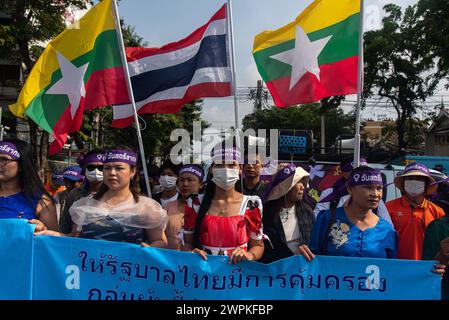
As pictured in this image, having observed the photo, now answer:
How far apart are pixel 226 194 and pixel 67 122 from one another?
269cm

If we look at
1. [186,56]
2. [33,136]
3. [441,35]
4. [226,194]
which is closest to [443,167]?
[441,35]

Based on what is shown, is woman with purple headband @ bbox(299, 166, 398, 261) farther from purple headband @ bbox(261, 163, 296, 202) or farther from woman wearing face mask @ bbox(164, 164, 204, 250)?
woman wearing face mask @ bbox(164, 164, 204, 250)

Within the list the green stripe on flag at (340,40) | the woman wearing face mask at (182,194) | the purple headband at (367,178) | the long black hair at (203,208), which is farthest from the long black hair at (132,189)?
the green stripe on flag at (340,40)

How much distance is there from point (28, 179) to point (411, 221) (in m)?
3.17

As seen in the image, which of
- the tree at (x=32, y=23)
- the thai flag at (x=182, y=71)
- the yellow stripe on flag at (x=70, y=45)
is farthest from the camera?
the tree at (x=32, y=23)

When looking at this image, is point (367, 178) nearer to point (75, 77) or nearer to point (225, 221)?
point (225, 221)

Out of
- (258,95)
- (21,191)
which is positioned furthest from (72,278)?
(258,95)

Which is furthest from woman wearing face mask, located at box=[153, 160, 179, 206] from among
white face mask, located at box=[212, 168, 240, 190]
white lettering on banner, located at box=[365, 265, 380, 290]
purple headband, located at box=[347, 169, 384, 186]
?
white lettering on banner, located at box=[365, 265, 380, 290]

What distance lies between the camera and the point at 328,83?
5.00m

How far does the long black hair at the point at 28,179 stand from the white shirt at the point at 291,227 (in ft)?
6.01

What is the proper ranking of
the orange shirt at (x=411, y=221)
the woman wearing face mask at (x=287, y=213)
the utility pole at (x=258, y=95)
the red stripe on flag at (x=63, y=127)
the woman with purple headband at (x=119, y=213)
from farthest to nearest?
the utility pole at (x=258, y=95), the red stripe on flag at (x=63, y=127), the orange shirt at (x=411, y=221), the woman wearing face mask at (x=287, y=213), the woman with purple headband at (x=119, y=213)

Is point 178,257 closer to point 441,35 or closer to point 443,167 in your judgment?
point 443,167

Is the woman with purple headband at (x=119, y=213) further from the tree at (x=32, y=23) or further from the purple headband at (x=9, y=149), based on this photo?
the tree at (x=32, y=23)

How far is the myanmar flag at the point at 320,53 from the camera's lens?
4.95 metres
